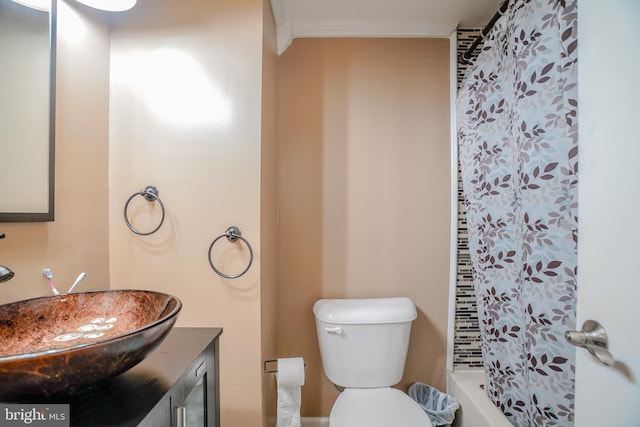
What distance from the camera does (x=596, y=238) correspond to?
63cm

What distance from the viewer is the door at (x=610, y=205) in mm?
551

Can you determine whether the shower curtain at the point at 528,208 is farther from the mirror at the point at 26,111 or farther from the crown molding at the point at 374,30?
the mirror at the point at 26,111

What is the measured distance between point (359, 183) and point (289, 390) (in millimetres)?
1108

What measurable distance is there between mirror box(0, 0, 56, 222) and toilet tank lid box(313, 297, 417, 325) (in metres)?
1.17

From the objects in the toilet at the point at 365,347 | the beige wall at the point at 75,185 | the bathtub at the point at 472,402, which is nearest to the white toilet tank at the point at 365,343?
the toilet at the point at 365,347

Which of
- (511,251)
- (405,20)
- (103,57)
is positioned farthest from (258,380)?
(405,20)

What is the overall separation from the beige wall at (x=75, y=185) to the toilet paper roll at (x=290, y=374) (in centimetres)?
83

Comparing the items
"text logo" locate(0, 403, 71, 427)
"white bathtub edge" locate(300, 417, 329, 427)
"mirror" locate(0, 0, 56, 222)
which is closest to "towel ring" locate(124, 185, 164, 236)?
"mirror" locate(0, 0, 56, 222)

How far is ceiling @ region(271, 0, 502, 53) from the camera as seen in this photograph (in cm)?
148

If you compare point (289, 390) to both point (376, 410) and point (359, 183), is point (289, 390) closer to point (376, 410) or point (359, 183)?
point (376, 410)

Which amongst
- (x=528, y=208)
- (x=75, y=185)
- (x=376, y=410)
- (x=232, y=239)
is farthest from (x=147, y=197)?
(x=528, y=208)

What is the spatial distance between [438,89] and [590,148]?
118cm

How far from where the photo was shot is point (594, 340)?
2.00 feet

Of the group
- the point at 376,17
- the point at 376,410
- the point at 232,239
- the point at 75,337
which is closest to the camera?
the point at 75,337
